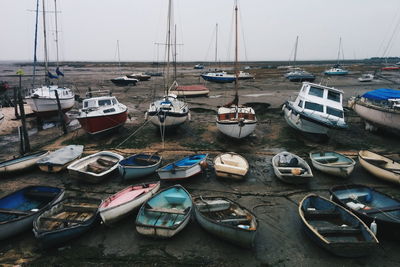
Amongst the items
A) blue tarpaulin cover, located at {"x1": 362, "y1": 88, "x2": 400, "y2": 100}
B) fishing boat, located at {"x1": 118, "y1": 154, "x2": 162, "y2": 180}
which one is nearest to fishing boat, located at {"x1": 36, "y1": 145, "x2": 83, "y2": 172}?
fishing boat, located at {"x1": 118, "y1": 154, "x2": 162, "y2": 180}

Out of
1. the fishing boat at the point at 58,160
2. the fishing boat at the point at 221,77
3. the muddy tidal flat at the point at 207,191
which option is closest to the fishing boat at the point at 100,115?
the muddy tidal flat at the point at 207,191

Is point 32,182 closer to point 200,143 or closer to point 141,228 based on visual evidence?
point 141,228

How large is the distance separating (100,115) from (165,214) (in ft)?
35.0

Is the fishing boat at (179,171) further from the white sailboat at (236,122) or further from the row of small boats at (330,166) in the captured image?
the white sailboat at (236,122)

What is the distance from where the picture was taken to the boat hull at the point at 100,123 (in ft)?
55.0

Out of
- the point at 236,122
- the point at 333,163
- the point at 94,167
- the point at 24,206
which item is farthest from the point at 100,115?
the point at 333,163

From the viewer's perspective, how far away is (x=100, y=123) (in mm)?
17094

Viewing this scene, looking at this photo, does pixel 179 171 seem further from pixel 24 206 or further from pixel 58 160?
pixel 58 160

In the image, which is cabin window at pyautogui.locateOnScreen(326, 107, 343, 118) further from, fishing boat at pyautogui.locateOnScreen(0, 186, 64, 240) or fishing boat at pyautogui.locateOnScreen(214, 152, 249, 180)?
fishing boat at pyautogui.locateOnScreen(0, 186, 64, 240)

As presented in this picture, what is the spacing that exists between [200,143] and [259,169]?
518cm

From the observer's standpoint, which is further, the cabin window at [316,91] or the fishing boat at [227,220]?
the cabin window at [316,91]

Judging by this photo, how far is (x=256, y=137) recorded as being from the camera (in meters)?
18.2

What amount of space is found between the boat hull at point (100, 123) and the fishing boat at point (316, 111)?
41.5 feet

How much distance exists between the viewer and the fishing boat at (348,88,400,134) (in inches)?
628
